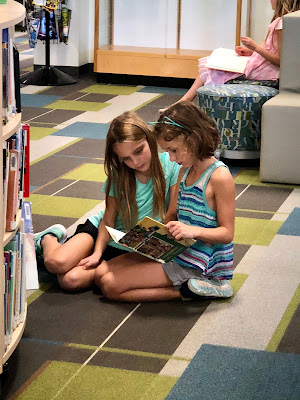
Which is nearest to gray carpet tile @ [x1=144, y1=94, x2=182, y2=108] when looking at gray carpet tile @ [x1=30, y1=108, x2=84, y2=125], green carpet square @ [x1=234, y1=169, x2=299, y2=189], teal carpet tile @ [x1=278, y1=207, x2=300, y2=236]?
gray carpet tile @ [x1=30, y1=108, x2=84, y2=125]

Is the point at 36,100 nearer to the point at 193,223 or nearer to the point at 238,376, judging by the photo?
the point at 193,223

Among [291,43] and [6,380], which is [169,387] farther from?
[291,43]

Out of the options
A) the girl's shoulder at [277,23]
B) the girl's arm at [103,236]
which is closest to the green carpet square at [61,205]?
the girl's arm at [103,236]

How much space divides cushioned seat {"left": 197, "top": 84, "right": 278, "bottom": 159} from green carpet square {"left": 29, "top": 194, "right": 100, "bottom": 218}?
3.51 feet

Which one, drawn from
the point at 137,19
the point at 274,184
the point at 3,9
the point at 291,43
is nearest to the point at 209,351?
the point at 3,9

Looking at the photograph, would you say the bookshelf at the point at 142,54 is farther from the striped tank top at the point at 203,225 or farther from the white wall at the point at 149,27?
the striped tank top at the point at 203,225

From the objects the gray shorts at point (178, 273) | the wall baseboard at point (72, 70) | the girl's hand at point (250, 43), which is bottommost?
the gray shorts at point (178, 273)

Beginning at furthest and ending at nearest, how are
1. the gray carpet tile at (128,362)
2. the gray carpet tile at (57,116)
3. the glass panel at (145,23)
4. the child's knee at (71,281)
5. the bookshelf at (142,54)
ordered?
the glass panel at (145,23) → the bookshelf at (142,54) → the gray carpet tile at (57,116) → the child's knee at (71,281) → the gray carpet tile at (128,362)

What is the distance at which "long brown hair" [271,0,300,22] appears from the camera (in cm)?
504

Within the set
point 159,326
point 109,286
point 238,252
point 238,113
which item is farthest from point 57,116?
point 159,326

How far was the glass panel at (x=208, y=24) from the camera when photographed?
281 inches

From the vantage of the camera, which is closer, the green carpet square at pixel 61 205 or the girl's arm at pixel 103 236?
the girl's arm at pixel 103 236

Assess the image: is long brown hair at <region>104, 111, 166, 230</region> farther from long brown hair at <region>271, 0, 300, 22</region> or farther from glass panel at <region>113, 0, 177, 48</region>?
glass panel at <region>113, 0, 177, 48</region>

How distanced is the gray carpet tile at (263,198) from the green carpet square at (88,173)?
0.81m
